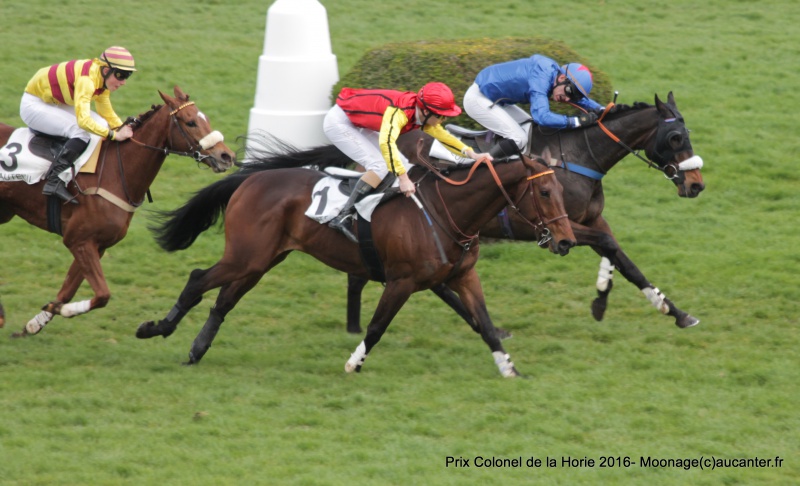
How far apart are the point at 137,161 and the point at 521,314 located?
10.9 feet

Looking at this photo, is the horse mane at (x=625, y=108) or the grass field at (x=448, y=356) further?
the horse mane at (x=625, y=108)

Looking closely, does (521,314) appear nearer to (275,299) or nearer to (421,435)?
(275,299)

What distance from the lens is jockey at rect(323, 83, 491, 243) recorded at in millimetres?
6875

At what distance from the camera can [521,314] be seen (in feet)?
29.4

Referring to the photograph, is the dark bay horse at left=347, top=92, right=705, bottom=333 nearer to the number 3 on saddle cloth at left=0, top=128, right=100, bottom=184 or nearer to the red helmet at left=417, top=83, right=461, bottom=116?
the red helmet at left=417, top=83, right=461, bottom=116

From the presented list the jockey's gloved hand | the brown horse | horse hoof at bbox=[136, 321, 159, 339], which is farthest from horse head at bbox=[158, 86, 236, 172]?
the jockey's gloved hand

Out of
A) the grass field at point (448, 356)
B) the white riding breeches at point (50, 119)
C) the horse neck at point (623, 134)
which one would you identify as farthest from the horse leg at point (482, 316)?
the white riding breeches at point (50, 119)

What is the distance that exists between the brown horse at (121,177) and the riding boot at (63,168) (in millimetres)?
68

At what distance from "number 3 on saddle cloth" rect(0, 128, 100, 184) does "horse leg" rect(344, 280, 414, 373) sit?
227 centimetres

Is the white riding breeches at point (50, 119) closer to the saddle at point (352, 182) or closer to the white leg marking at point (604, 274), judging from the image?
the saddle at point (352, 182)

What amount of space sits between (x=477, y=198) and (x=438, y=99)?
2.20 feet

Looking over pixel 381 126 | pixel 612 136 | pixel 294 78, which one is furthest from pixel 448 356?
pixel 294 78

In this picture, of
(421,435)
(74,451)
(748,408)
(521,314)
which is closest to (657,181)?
(521,314)

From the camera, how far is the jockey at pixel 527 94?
8.23 meters
